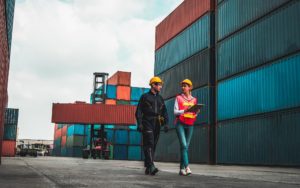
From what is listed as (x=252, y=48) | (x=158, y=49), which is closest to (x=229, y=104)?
(x=252, y=48)

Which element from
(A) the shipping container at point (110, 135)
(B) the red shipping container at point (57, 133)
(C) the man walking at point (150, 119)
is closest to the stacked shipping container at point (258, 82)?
(C) the man walking at point (150, 119)

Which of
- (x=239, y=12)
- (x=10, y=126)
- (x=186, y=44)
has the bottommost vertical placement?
(x=10, y=126)

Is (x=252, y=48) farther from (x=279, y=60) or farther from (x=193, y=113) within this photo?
(x=193, y=113)

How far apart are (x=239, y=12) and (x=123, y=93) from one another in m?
30.3

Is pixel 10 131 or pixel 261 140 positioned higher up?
pixel 10 131

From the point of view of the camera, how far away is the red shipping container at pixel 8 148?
163ft

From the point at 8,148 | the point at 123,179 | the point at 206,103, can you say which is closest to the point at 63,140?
the point at 8,148

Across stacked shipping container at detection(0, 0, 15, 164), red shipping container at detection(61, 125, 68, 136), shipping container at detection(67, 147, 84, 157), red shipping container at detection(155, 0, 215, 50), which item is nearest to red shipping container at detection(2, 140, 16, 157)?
shipping container at detection(67, 147, 84, 157)

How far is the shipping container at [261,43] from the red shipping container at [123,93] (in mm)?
27711

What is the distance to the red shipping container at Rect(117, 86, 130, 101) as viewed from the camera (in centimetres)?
5216

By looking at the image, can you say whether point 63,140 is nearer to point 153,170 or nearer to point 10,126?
point 10,126

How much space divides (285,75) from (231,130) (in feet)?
16.7

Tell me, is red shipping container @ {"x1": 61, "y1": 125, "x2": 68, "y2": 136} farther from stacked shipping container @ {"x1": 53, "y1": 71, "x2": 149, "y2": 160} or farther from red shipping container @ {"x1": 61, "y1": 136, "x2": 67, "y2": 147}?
stacked shipping container @ {"x1": 53, "y1": 71, "x2": 149, "y2": 160}

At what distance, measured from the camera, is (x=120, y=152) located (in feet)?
169
